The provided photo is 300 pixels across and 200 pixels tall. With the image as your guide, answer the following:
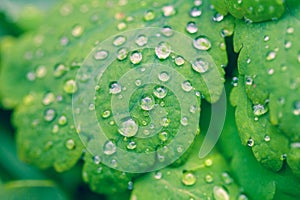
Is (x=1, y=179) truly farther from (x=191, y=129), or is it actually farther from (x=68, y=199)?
(x=191, y=129)

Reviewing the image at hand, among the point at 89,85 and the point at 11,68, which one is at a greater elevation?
the point at 89,85

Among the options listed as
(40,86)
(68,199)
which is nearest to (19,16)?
(40,86)

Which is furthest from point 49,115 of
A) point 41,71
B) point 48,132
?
point 41,71

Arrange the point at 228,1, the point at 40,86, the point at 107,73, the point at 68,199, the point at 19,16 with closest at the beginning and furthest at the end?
the point at 228,1 → the point at 107,73 → the point at 40,86 → the point at 68,199 → the point at 19,16

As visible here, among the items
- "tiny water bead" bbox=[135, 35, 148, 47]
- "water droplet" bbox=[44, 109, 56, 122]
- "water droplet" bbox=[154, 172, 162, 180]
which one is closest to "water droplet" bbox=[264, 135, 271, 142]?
"water droplet" bbox=[154, 172, 162, 180]

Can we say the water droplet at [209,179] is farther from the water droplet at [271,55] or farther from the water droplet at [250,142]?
the water droplet at [271,55]

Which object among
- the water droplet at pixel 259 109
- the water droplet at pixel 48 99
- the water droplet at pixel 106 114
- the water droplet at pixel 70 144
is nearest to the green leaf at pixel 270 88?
the water droplet at pixel 259 109

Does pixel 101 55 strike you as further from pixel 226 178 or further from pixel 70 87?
pixel 226 178
